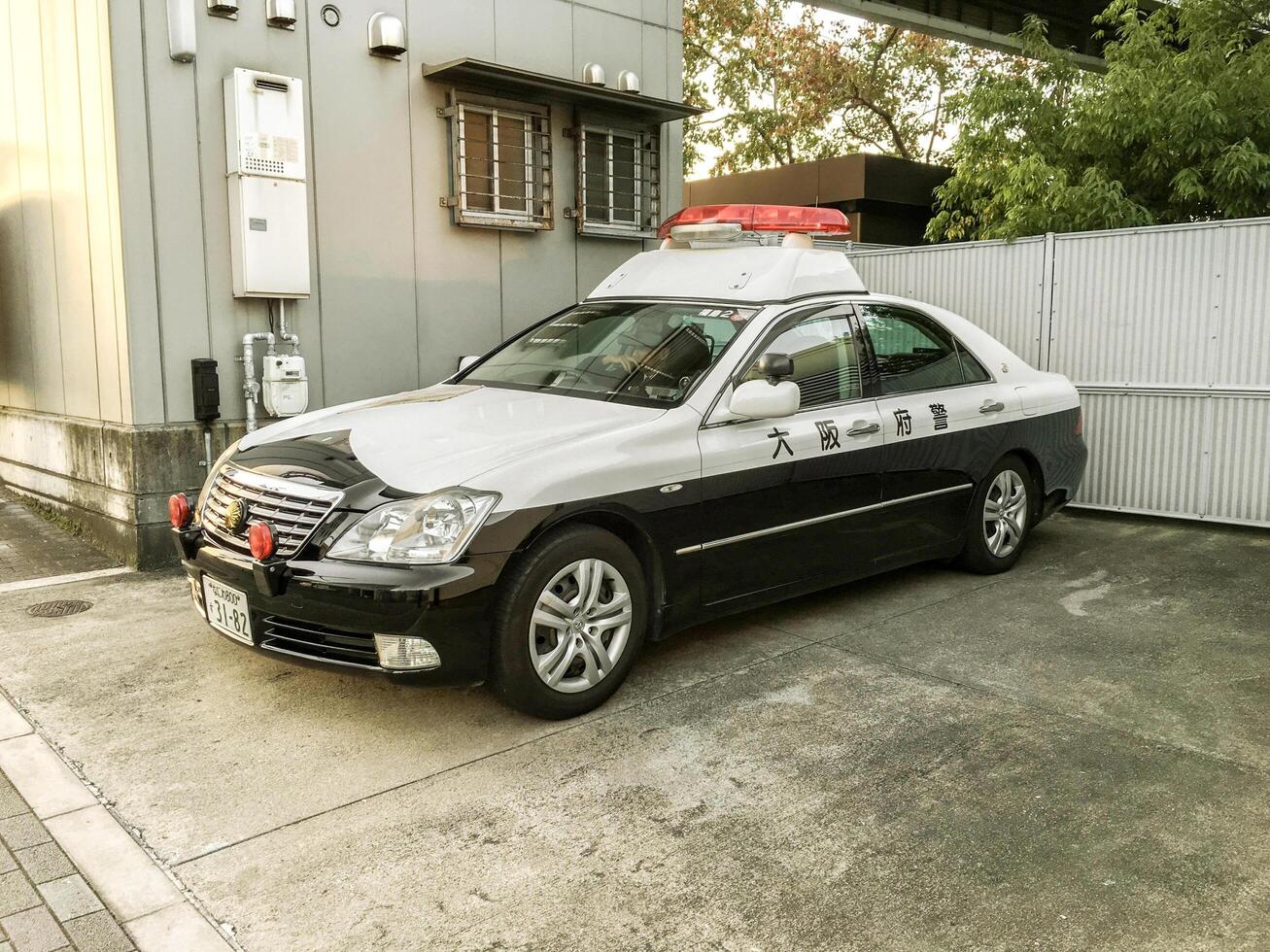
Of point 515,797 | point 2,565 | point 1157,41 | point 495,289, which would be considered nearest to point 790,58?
point 1157,41

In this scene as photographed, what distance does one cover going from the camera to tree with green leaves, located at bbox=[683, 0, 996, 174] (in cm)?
2381

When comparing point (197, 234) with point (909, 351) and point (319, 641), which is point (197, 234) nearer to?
point (319, 641)

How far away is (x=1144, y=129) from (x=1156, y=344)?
169 inches

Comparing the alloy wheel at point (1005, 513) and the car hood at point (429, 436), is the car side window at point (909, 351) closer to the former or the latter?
the alloy wheel at point (1005, 513)

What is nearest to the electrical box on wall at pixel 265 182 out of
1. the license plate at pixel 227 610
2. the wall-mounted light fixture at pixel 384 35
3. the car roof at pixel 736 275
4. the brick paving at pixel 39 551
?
A: the wall-mounted light fixture at pixel 384 35

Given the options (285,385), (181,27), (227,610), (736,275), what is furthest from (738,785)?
(181,27)

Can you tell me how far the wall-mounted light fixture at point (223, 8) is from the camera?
6.55 m

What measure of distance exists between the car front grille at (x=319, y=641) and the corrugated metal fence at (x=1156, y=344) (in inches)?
244

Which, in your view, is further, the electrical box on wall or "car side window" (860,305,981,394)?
the electrical box on wall

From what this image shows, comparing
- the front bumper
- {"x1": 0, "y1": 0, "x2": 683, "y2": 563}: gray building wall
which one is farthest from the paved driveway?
{"x1": 0, "y1": 0, "x2": 683, "y2": 563}: gray building wall

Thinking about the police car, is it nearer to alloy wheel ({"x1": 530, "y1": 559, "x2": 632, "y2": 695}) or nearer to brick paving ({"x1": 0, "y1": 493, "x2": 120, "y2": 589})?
alloy wheel ({"x1": 530, "y1": 559, "x2": 632, "y2": 695})

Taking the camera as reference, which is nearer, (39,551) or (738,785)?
(738,785)

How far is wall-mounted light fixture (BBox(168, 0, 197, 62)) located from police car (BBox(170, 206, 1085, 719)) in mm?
2748

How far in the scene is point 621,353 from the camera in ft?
16.4
